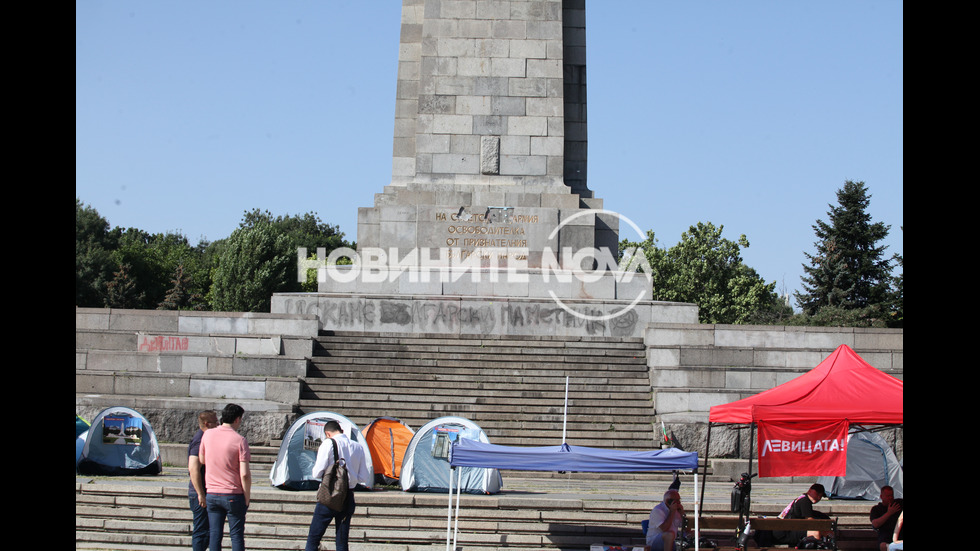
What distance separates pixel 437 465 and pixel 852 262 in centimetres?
3550

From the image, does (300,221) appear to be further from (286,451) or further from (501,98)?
(286,451)

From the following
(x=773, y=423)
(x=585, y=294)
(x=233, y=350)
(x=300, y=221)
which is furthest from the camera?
(x=300, y=221)

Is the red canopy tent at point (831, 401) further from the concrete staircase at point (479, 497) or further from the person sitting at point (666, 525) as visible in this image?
the concrete staircase at point (479, 497)

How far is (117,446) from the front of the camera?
14.4m

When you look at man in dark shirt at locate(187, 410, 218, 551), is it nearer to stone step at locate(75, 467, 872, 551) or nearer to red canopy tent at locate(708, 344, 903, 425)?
stone step at locate(75, 467, 872, 551)

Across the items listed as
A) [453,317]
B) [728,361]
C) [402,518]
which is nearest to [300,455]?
[402,518]

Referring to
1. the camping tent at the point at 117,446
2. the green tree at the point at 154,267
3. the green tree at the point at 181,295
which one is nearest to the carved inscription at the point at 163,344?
the camping tent at the point at 117,446

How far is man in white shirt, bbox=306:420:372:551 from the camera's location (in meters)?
9.66

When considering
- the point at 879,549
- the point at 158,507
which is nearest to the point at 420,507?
the point at 158,507

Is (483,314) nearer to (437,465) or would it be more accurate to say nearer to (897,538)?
(437,465)

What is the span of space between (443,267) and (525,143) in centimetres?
388

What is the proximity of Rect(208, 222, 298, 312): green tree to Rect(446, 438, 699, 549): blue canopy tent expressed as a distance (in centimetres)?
4078

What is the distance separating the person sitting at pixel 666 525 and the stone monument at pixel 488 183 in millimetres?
11298
